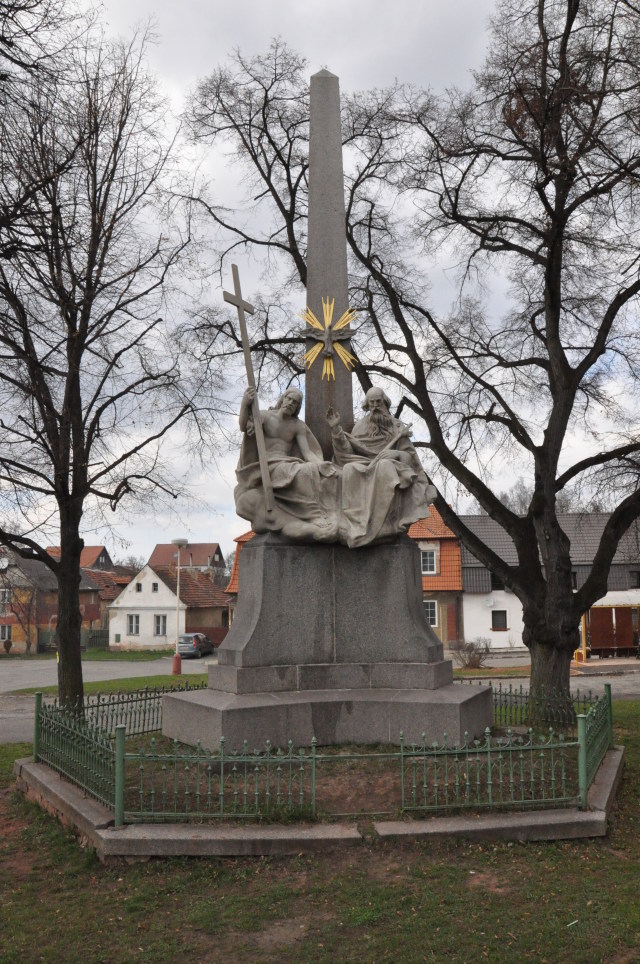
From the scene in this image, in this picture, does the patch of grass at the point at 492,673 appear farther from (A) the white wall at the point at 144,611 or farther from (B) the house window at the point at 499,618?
(A) the white wall at the point at 144,611

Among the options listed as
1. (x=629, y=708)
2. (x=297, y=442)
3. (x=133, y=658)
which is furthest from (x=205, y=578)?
(x=297, y=442)

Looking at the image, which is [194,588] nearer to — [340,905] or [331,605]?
[331,605]

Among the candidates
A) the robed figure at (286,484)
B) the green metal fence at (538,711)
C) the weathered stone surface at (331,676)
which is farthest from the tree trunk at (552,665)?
the robed figure at (286,484)

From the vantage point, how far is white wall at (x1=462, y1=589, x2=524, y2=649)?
36.9m

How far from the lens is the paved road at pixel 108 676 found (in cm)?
1667

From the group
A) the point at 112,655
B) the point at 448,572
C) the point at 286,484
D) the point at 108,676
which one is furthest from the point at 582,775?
the point at 112,655

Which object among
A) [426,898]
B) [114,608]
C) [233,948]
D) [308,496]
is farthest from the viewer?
[114,608]

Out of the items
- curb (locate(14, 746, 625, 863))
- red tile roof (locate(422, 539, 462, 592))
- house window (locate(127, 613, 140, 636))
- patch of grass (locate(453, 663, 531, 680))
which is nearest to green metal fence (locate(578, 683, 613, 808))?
curb (locate(14, 746, 625, 863))

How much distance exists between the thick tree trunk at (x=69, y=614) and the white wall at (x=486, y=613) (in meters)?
26.1

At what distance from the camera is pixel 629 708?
1580 cm

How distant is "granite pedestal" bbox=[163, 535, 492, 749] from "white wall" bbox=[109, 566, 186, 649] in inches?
1477

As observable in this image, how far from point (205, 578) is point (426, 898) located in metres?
42.9

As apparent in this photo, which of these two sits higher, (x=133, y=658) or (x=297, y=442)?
(x=297, y=442)

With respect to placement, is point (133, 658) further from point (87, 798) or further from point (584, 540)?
point (87, 798)
